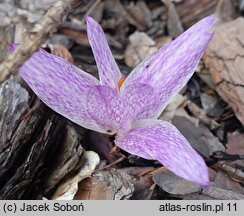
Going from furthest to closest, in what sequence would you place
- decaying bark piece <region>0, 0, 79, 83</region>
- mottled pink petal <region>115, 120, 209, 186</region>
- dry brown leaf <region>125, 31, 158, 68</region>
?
dry brown leaf <region>125, 31, 158, 68</region>, mottled pink petal <region>115, 120, 209, 186</region>, decaying bark piece <region>0, 0, 79, 83</region>

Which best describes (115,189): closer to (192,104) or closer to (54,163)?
(54,163)

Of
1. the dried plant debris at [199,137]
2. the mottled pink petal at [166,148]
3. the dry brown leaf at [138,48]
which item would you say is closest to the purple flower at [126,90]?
the mottled pink petal at [166,148]

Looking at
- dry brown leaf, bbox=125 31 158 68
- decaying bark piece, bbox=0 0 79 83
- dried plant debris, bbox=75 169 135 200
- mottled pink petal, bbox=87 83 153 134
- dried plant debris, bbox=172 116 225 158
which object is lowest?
dried plant debris, bbox=172 116 225 158

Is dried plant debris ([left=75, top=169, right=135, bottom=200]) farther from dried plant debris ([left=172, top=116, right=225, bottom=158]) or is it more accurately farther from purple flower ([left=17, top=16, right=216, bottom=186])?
dried plant debris ([left=172, top=116, right=225, bottom=158])

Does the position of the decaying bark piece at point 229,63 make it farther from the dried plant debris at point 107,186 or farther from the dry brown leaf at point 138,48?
the dried plant debris at point 107,186

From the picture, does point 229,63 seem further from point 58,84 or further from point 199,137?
point 58,84

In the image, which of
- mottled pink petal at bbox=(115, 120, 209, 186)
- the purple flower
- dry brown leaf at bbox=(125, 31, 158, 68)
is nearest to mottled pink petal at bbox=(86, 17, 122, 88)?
the purple flower

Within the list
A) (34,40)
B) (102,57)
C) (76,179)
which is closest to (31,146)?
(76,179)
